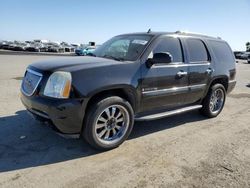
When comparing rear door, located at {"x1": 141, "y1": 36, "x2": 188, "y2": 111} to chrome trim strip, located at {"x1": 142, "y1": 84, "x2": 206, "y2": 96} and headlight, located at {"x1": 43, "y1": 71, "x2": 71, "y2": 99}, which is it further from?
headlight, located at {"x1": 43, "y1": 71, "x2": 71, "y2": 99}

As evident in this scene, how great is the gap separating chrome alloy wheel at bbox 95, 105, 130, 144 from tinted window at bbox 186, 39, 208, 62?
200 centimetres

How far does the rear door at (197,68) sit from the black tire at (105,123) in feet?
5.35

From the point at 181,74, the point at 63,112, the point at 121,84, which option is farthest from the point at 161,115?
the point at 63,112

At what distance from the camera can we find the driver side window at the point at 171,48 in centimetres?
463

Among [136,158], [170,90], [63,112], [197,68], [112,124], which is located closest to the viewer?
[63,112]

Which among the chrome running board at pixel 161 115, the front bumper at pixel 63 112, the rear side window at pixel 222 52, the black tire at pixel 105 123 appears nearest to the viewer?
the front bumper at pixel 63 112

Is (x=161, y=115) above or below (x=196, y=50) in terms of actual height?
below

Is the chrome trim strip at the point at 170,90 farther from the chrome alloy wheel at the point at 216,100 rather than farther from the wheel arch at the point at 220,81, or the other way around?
the chrome alloy wheel at the point at 216,100

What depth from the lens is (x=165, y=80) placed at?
180 inches

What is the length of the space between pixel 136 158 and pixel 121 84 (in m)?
1.13

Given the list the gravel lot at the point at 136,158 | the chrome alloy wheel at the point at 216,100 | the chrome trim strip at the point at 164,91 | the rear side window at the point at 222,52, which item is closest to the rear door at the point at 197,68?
the chrome trim strip at the point at 164,91

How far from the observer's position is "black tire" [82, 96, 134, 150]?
3705mm

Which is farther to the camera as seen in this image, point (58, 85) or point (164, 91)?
point (164, 91)

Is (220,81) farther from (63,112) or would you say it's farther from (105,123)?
(63,112)
